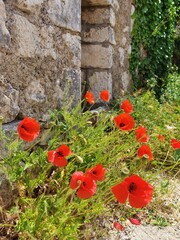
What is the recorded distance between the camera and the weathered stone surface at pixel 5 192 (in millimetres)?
1660

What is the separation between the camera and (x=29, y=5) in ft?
5.83

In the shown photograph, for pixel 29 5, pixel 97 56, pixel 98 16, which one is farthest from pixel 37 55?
pixel 98 16

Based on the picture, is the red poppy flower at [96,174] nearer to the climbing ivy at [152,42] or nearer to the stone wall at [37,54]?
the stone wall at [37,54]

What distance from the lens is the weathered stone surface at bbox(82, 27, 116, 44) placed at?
10.4ft

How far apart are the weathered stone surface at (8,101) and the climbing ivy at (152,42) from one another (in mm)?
2538

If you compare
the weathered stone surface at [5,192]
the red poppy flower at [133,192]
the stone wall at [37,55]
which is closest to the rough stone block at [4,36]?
the stone wall at [37,55]

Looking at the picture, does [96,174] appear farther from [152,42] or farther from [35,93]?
[152,42]

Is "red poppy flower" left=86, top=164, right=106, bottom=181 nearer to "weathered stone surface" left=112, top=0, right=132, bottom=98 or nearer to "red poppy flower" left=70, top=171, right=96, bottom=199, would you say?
"red poppy flower" left=70, top=171, right=96, bottom=199

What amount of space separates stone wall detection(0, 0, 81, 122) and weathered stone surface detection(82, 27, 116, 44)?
88 cm

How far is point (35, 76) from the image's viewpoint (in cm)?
191

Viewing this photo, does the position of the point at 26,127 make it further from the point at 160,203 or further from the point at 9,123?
the point at 160,203

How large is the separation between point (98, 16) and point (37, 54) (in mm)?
1498

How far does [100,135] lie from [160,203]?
654mm

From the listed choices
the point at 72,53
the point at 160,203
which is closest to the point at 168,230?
the point at 160,203
